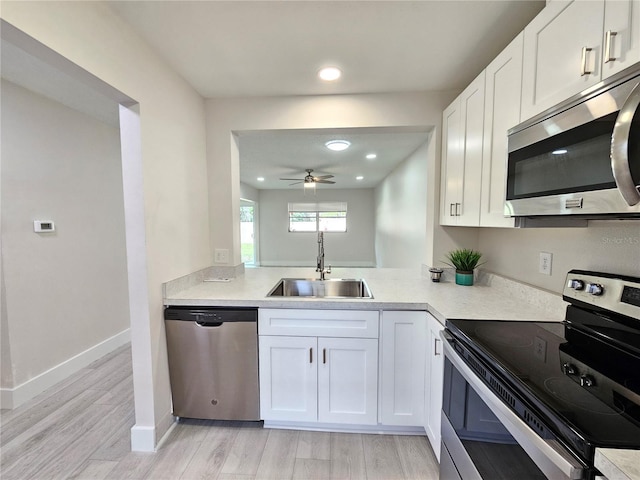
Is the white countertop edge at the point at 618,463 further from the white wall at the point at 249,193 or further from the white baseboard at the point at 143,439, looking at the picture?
the white wall at the point at 249,193

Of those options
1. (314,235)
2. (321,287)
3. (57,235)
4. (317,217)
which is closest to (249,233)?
(314,235)

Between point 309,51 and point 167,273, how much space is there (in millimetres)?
1661

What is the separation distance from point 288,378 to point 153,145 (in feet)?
5.50

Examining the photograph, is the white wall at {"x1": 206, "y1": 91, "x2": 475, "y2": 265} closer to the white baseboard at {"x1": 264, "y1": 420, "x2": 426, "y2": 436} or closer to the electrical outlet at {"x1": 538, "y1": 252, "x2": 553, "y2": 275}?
the electrical outlet at {"x1": 538, "y1": 252, "x2": 553, "y2": 275}

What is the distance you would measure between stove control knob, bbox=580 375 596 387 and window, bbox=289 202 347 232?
782cm

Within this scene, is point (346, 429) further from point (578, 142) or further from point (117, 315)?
point (117, 315)

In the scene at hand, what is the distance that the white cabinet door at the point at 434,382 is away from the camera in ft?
4.71

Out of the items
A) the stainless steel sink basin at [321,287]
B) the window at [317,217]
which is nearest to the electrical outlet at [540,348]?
the stainless steel sink basin at [321,287]

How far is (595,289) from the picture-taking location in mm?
1111

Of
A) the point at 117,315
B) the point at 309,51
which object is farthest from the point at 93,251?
the point at 309,51

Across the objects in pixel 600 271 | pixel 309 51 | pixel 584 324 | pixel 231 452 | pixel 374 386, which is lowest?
pixel 231 452

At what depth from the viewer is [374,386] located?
1.68 metres

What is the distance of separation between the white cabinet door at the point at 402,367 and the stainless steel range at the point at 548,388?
0.34 m

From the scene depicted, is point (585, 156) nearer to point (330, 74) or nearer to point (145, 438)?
point (330, 74)
